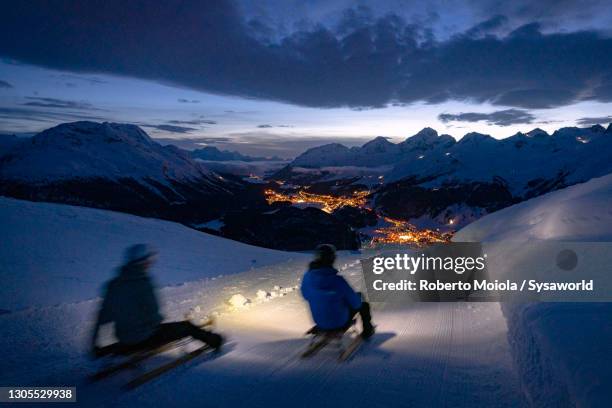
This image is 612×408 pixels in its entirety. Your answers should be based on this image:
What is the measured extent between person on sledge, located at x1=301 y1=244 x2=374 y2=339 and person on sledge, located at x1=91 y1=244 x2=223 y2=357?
2297 mm

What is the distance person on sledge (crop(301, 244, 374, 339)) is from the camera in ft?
21.0

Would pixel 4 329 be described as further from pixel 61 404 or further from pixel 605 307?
pixel 605 307

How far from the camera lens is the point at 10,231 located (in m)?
15.2

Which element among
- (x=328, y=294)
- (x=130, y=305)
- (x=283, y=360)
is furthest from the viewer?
(x=328, y=294)

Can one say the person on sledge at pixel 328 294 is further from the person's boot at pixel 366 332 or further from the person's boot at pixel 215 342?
the person's boot at pixel 215 342

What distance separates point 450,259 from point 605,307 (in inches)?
329

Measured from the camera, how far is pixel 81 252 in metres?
15.2

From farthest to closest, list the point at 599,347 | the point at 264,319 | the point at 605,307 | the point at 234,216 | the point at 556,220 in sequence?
1. the point at 234,216
2. the point at 556,220
3. the point at 264,319
4. the point at 605,307
5. the point at 599,347

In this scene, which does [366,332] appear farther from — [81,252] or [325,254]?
[81,252]

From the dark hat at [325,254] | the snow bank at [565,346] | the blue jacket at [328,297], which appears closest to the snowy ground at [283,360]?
the snow bank at [565,346]

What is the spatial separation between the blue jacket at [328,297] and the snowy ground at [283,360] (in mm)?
514

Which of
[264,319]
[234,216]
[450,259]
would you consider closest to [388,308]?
[264,319]

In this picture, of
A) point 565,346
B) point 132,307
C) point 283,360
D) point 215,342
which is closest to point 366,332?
point 283,360

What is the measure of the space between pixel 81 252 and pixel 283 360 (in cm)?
1195
